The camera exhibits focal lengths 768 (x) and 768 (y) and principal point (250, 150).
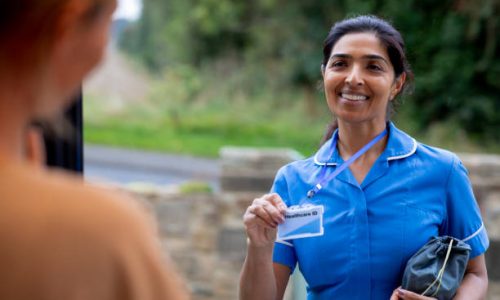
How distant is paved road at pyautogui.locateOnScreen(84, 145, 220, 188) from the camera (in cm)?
985

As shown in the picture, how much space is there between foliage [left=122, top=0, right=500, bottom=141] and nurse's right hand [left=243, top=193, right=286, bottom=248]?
474 cm

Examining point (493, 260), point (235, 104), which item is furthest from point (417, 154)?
point (235, 104)

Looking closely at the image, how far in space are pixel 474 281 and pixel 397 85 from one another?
494mm

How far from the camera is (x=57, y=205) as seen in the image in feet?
2.05

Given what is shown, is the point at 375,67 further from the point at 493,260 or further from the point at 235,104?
the point at 235,104

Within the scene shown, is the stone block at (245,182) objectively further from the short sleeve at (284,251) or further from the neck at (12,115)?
the neck at (12,115)

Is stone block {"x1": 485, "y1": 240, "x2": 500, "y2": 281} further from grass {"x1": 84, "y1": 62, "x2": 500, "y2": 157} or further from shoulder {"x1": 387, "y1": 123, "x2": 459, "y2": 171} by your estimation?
grass {"x1": 84, "y1": 62, "x2": 500, "y2": 157}

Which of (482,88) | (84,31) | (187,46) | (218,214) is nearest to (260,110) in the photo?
(187,46)

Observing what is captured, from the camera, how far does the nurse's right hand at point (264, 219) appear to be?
1615 mm

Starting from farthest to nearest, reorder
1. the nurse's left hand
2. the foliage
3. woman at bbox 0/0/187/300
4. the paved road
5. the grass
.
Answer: the grass < the paved road < the foliage < the nurse's left hand < woman at bbox 0/0/187/300

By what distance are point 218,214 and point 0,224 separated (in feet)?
15.2

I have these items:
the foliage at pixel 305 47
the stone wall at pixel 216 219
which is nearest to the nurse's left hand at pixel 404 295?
the stone wall at pixel 216 219

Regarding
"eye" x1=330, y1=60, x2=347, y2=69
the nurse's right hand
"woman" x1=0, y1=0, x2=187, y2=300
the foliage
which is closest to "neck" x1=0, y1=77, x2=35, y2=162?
"woman" x1=0, y1=0, x2=187, y2=300

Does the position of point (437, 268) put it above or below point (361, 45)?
below
